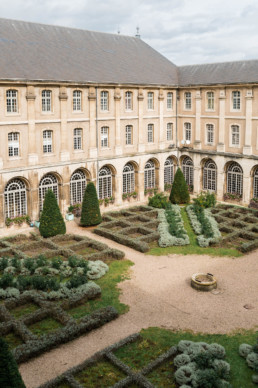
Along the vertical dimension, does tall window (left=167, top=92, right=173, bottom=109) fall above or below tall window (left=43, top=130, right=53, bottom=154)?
above

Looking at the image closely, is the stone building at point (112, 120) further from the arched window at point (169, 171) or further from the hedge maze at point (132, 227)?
the hedge maze at point (132, 227)

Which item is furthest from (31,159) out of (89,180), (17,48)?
(17,48)

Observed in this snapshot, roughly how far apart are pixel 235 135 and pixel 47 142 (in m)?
14.4

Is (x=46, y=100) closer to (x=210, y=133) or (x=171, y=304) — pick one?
(x=210, y=133)

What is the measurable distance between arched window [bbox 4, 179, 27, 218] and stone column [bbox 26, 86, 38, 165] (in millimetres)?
1639

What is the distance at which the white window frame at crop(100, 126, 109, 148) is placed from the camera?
99.0ft

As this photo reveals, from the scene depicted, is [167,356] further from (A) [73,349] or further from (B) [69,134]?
(B) [69,134]

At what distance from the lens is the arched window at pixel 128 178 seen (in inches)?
1283

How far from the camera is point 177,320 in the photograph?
15406 millimetres

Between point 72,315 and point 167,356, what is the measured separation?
440cm

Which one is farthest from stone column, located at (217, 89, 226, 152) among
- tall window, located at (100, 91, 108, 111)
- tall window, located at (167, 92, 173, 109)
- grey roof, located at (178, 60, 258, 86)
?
tall window, located at (100, 91, 108, 111)

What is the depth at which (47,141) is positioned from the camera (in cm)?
2717

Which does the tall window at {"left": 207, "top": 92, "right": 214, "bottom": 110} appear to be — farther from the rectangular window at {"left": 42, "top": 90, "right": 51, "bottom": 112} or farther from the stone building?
the rectangular window at {"left": 42, "top": 90, "right": 51, "bottom": 112}

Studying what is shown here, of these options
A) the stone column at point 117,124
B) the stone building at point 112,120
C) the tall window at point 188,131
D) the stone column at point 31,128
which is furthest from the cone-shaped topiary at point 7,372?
the tall window at point 188,131
